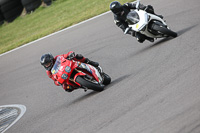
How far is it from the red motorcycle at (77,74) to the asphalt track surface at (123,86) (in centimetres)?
33

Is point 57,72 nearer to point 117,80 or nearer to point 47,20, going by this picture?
point 117,80

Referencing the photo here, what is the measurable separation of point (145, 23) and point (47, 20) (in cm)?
1236

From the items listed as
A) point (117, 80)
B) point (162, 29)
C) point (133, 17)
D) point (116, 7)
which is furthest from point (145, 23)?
point (117, 80)

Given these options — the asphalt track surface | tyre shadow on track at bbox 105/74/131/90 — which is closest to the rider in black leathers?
the asphalt track surface

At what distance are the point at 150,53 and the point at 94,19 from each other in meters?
6.99

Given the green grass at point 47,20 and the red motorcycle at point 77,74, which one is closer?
the red motorcycle at point 77,74

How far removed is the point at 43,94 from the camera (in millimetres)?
11062

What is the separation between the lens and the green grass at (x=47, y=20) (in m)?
18.5

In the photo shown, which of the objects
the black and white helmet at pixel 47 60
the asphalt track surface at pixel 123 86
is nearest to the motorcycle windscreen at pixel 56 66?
the black and white helmet at pixel 47 60

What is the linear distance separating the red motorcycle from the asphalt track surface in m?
0.33

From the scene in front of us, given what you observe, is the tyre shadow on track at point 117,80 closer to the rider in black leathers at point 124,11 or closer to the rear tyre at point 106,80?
the rear tyre at point 106,80

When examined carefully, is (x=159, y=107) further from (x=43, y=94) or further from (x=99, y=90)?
(x=43, y=94)

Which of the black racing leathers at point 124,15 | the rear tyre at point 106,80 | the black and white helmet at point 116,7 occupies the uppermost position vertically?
the black and white helmet at point 116,7

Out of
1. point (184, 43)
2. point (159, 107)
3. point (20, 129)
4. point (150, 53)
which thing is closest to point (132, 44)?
point (150, 53)
